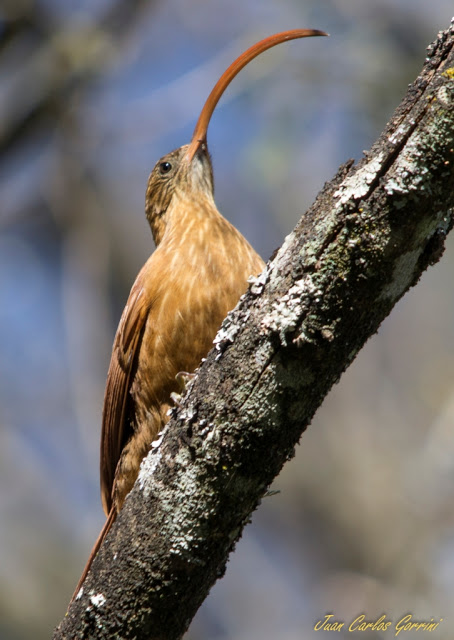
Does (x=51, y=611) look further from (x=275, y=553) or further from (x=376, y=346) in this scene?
(x=376, y=346)

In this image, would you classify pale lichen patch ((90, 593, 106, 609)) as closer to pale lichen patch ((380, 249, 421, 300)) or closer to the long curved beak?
pale lichen patch ((380, 249, 421, 300))

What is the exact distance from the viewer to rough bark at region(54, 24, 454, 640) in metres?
2.11

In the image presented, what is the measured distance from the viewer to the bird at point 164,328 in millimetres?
3670

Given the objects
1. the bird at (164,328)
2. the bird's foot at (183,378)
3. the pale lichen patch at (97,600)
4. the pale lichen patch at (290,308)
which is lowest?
the pale lichen patch at (97,600)

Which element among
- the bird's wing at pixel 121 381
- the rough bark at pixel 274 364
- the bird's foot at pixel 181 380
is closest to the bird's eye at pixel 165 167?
the bird's wing at pixel 121 381

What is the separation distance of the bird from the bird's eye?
2.27 ft

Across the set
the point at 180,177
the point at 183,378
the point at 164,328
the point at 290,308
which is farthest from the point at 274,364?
the point at 180,177

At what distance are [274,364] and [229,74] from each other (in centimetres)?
254

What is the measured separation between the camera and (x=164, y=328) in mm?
3734

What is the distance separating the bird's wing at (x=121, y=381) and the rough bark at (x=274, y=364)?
127 centimetres

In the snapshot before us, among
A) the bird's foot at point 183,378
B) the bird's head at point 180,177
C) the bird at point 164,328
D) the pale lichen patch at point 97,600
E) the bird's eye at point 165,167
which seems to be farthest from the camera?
the bird's eye at point 165,167

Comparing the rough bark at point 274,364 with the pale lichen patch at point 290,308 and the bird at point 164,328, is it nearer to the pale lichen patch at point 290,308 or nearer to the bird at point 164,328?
the pale lichen patch at point 290,308

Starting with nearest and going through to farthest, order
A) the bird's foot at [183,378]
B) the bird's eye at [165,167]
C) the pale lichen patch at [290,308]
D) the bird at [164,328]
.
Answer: the pale lichen patch at [290,308], the bird's foot at [183,378], the bird at [164,328], the bird's eye at [165,167]

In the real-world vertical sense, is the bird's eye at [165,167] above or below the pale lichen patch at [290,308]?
above
